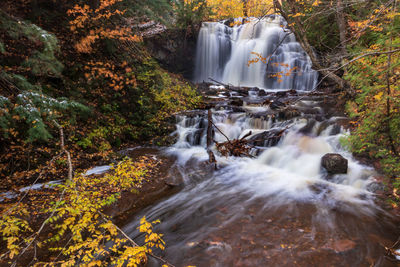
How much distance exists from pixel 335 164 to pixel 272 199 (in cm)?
223

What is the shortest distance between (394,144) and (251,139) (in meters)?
4.36

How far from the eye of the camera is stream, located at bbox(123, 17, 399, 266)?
3270mm

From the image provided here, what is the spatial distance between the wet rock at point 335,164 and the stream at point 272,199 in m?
0.14

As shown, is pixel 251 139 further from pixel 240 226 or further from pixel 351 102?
pixel 240 226

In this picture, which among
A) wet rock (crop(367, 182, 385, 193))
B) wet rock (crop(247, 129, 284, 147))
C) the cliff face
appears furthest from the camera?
the cliff face

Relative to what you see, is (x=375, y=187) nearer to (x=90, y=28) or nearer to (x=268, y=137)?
(x=268, y=137)

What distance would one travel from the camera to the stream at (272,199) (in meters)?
3.27

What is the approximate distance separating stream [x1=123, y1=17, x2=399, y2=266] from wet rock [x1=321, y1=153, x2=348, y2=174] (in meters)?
0.14

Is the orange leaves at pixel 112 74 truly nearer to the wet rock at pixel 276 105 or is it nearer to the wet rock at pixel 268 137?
the wet rock at pixel 268 137

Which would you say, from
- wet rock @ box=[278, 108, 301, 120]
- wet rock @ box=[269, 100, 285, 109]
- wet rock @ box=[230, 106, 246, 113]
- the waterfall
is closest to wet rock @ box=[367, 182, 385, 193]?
wet rock @ box=[278, 108, 301, 120]

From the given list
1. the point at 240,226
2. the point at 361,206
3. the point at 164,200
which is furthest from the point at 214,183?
the point at 361,206

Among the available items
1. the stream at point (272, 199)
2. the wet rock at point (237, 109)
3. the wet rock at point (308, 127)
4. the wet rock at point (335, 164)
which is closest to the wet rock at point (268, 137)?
the stream at point (272, 199)

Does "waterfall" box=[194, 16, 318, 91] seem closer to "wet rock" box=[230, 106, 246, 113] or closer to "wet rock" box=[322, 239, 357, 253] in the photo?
"wet rock" box=[230, 106, 246, 113]

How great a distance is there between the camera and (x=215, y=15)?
1759 cm
